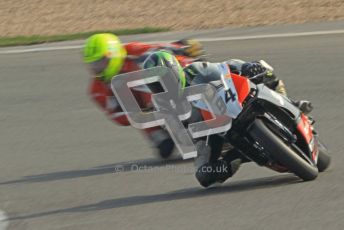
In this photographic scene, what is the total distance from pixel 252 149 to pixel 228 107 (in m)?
0.40

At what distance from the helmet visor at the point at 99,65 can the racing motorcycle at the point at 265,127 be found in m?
1.71

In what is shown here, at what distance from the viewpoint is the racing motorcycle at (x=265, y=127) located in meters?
7.82

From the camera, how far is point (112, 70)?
9688 millimetres

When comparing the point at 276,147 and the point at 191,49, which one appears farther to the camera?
the point at 191,49

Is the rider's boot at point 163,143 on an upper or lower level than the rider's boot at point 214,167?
lower

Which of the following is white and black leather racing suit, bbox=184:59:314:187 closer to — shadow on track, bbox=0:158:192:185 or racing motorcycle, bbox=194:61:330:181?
racing motorcycle, bbox=194:61:330:181

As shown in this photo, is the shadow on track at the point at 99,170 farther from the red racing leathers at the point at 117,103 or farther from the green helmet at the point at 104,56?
the green helmet at the point at 104,56

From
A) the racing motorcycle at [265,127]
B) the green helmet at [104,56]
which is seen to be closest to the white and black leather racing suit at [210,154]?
the racing motorcycle at [265,127]

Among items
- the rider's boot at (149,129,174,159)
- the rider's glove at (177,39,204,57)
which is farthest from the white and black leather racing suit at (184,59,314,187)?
the rider's glove at (177,39,204,57)

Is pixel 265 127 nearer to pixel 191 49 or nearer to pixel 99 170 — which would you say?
pixel 99 170

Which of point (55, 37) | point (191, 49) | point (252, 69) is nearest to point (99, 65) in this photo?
point (191, 49)

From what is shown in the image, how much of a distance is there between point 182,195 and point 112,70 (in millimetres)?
2005

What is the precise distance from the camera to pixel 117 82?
9789 mm

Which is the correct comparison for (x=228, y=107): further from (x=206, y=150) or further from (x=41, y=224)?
(x=41, y=224)
